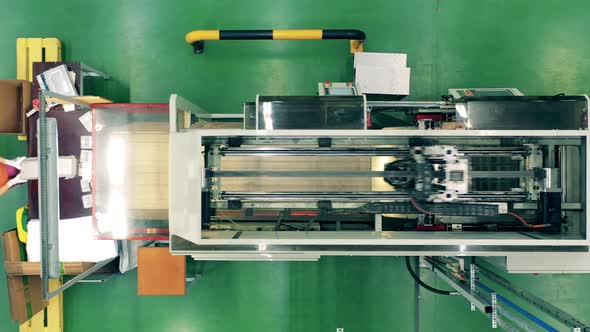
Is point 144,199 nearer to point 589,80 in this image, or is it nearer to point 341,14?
point 341,14

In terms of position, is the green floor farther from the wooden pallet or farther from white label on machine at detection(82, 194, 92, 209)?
white label on machine at detection(82, 194, 92, 209)

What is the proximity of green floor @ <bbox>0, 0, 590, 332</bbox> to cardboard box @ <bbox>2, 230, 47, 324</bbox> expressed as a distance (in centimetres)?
29

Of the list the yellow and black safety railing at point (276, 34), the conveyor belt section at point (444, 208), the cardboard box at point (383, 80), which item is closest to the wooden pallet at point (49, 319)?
the yellow and black safety railing at point (276, 34)

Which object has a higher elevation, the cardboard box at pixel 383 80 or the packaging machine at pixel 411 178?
the cardboard box at pixel 383 80

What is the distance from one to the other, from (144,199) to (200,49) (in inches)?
45.2

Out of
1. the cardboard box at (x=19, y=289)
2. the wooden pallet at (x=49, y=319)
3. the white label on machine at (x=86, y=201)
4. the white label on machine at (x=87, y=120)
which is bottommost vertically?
the wooden pallet at (x=49, y=319)

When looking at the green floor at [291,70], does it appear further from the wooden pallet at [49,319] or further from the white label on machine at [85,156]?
the white label on machine at [85,156]

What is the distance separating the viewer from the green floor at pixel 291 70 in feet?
7.83

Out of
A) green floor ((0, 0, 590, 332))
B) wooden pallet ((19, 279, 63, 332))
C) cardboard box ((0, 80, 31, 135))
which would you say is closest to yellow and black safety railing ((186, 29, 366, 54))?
green floor ((0, 0, 590, 332))

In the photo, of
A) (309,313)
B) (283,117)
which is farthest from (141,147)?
(309,313)

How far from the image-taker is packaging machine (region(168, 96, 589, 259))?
4.88 feet

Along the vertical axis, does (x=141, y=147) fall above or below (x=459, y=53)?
below

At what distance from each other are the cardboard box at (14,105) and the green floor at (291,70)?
32 cm

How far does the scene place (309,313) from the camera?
8.04 ft
